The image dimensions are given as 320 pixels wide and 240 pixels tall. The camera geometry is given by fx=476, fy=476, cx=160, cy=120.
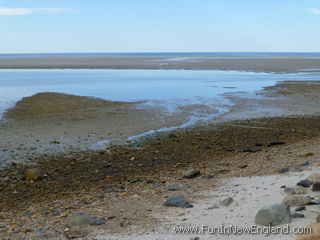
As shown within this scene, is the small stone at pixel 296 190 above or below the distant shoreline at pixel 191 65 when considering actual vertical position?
above

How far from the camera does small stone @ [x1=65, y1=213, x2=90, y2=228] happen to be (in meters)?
6.34

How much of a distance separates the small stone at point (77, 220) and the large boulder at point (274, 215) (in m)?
2.28

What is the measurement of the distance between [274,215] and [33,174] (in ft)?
17.5

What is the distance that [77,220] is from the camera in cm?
641

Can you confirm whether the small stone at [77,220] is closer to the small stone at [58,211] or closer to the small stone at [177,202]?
the small stone at [58,211]

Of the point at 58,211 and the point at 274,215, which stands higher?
the point at 274,215

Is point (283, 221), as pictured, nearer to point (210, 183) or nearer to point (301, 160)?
point (210, 183)

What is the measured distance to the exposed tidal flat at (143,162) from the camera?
21.6 ft

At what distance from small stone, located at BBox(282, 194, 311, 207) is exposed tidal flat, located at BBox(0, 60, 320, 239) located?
40 cm

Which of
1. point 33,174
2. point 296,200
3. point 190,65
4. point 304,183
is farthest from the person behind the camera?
point 190,65

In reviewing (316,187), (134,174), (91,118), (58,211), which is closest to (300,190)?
(316,187)

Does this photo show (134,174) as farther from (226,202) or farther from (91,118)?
(91,118)

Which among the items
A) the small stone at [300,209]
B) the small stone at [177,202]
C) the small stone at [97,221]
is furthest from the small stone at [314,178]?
the small stone at [97,221]

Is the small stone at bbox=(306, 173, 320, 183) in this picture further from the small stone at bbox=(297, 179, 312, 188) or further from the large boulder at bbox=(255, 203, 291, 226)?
the large boulder at bbox=(255, 203, 291, 226)
